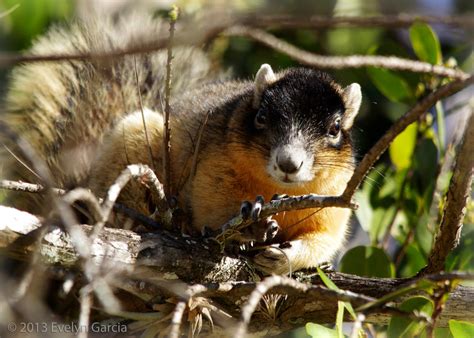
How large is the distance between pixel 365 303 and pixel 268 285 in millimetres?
342

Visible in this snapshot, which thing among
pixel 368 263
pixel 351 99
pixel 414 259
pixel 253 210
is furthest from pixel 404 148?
pixel 253 210

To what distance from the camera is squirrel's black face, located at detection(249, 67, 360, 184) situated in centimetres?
367

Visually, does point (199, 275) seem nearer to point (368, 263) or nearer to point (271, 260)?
point (271, 260)

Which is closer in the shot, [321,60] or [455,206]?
[321,60]

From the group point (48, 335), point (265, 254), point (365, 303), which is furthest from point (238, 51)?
point (365, 303)

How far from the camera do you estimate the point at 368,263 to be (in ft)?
13.1

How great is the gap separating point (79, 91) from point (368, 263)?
237 cm

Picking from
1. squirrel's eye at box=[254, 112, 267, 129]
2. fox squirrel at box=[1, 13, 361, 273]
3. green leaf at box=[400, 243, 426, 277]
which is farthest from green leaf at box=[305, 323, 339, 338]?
squirrel's eye at box=[254, 112, 267, 129]

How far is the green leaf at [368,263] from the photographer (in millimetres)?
3939

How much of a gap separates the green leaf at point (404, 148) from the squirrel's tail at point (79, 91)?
1.47 m

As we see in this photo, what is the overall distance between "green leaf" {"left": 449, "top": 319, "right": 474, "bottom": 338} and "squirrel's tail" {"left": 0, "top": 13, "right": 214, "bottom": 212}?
2.48m

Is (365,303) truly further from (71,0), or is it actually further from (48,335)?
(71,0)

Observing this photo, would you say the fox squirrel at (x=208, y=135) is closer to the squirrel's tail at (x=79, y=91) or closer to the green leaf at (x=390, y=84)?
→ the squirrel's tail at (x=79, y=91)

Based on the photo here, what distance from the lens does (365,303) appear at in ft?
8.05
